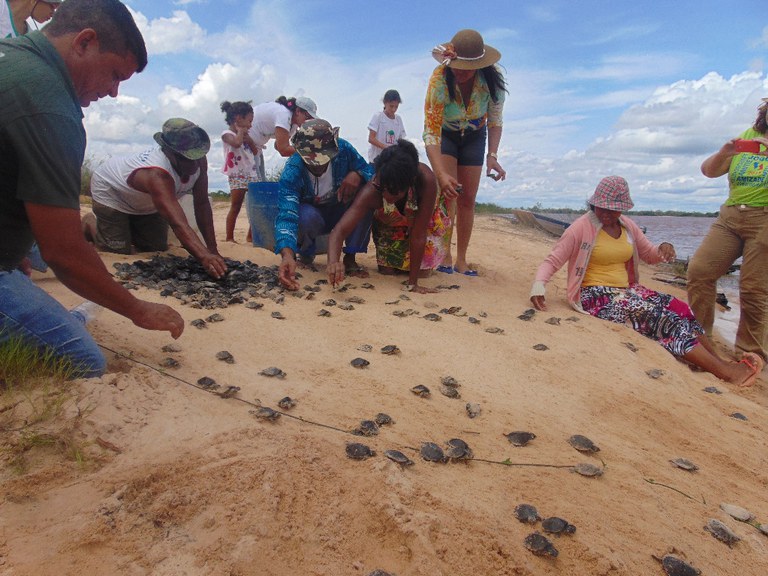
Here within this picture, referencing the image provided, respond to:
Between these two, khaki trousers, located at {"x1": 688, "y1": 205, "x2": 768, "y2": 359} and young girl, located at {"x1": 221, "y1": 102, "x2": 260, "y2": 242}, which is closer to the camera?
khaki trousers, located at {"x1": 688, "y1": 205, "x2": 768, "y2": 359}

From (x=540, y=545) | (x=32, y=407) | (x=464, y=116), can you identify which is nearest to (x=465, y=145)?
(x=464, y=116)

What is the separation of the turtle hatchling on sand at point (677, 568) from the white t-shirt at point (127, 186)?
3649 millimetres

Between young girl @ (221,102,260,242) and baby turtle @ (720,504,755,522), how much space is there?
16.7ft

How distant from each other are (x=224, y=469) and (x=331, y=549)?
432mm

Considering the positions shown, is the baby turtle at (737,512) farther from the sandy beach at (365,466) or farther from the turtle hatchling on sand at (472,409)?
the turtle hatchling on sand at (472,409)

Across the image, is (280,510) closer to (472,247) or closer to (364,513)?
(364,513)

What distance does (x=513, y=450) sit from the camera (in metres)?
1.98

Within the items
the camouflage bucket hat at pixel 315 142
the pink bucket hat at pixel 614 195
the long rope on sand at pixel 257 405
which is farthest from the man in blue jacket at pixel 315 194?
the pink bucket hat at pixel 614 195

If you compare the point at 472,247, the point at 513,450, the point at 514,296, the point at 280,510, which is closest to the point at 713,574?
the point at 513,450

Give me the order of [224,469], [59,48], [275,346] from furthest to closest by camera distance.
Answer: [275,346] < [59,48] < [224,469]

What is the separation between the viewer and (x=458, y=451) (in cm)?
187

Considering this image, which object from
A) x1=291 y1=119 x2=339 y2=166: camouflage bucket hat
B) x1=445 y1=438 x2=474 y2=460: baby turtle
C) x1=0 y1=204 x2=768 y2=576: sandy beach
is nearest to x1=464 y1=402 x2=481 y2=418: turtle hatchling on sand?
x1=0 y1=204 x2=768 y2=576: sandy beach

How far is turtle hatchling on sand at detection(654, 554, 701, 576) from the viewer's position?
142 centimetres

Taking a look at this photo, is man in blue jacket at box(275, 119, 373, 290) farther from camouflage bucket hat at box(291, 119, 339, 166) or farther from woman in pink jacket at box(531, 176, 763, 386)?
woman in pink jacket at box(531, 176, 763, 386)
